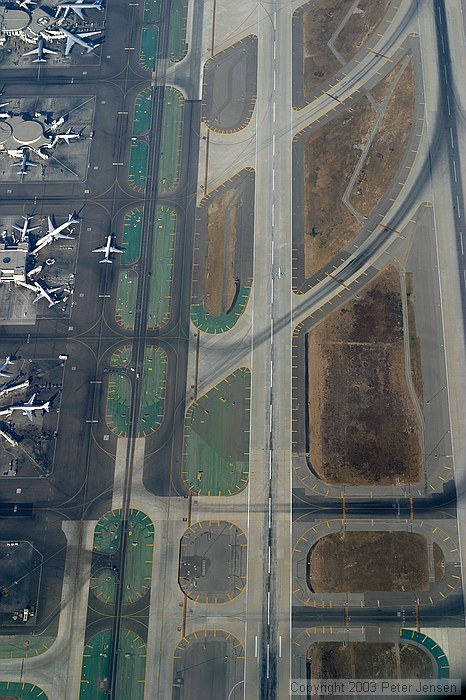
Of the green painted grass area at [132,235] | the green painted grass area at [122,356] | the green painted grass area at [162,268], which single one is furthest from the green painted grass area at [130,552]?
the green painted grass area at [132,235]

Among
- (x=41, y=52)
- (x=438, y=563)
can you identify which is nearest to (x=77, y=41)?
(x=41, y=52)

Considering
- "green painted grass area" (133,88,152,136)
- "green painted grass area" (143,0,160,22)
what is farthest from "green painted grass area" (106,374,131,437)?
"green painted grass area" (143,0,160,22)

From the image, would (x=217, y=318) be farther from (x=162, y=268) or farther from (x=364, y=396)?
(x=364, y=396)

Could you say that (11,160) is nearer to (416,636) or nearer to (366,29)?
(366,29)

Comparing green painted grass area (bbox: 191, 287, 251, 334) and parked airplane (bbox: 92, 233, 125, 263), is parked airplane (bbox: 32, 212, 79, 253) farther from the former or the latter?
green painted grass area (bbox: 191, 287, 251, 334)

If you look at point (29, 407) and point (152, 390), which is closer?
point (29, 407)
